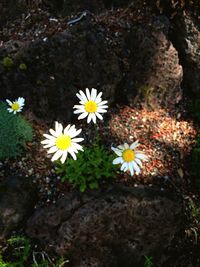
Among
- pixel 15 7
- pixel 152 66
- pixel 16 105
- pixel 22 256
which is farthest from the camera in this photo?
pixel 15 7

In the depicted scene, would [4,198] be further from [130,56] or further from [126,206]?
[130,56]

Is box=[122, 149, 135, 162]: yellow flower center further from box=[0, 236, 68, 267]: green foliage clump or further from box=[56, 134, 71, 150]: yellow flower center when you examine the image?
box=[0, 236, 68, 267]: green foliage clump

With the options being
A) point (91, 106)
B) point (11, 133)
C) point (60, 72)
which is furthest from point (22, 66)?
point (91, 106)

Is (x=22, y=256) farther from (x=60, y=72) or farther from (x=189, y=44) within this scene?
(x=189, y=44)

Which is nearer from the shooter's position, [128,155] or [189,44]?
[128,155]

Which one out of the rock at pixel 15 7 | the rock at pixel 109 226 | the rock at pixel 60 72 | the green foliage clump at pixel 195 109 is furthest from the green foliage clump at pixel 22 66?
the green foliage clump at pixel 195 109

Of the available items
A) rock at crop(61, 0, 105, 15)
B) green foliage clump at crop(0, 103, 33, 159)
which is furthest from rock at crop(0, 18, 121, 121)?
rock at crop(61, 0, 105, 15)

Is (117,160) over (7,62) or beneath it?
beneath
